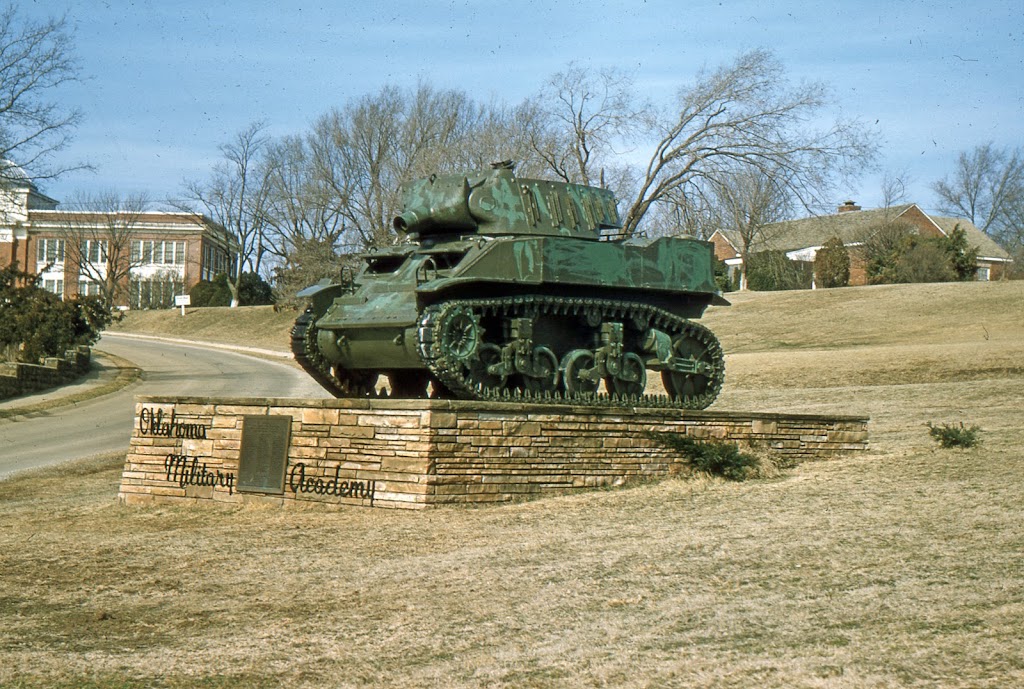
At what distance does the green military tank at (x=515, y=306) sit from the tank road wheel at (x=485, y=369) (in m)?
0.02

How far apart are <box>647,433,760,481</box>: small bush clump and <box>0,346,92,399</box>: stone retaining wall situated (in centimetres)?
1955

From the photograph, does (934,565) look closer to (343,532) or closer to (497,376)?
(343,532)

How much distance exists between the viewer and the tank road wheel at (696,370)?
46.1 feet

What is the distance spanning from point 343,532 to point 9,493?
5.63 m

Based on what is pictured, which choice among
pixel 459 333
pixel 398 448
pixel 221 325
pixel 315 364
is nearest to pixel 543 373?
pixel 459 333

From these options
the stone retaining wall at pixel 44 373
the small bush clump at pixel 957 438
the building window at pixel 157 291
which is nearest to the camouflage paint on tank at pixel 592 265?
the small bush clump at pixel 957 438

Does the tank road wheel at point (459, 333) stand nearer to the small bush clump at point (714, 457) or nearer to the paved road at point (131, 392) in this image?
the small bush clump at point (714, 457)

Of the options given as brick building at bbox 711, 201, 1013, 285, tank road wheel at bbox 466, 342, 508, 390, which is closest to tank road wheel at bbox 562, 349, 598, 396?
tank road wheel at bbox 466, 342, 508, 390

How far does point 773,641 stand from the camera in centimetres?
583

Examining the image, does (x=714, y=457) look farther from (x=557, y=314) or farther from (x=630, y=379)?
(x=557, y=314)

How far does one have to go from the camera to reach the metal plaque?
36.4 ft

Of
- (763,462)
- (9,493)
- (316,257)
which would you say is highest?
(316,257)

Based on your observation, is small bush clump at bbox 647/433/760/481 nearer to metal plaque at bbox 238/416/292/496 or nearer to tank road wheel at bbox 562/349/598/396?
tank road wheel at bbox 562/349/598/396

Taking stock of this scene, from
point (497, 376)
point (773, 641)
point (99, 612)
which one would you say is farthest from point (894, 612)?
point (497, 376)
